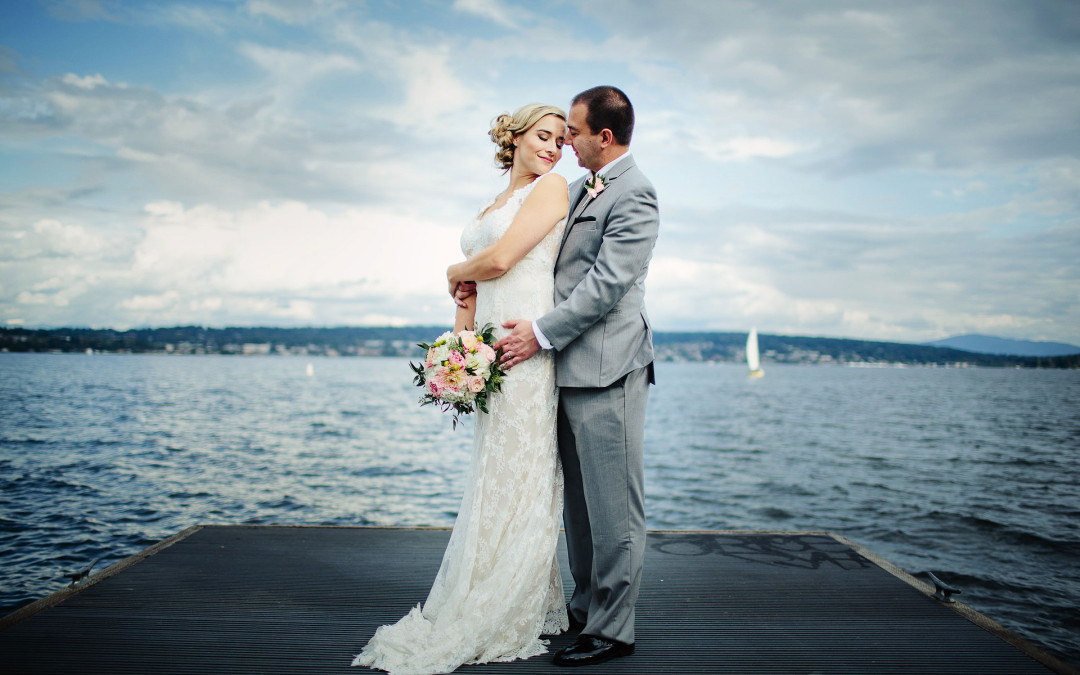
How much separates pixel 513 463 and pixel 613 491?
454 mm

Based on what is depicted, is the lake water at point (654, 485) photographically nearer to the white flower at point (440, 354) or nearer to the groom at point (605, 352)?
the groom at point (605, 352)

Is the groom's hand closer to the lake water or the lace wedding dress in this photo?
the lace wedding dress

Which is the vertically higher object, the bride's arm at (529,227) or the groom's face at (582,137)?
the groom's face at (582,137)

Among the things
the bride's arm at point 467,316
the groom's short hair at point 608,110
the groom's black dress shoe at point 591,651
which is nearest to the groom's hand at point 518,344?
the bride's arm at point 467,316

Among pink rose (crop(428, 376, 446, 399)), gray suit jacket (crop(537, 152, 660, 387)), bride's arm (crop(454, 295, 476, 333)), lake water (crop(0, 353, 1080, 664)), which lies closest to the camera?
gray suit jacket (crop(537, 152, 660, 387))

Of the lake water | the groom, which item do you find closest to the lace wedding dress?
the groom

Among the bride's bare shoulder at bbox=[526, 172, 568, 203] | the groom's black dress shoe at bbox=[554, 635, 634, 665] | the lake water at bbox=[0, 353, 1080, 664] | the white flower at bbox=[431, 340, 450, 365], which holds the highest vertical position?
the bride's bare shoulder at bbox=[526, 172, 568, 203]

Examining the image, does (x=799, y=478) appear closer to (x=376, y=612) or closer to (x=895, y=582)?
(x=895, y=582)

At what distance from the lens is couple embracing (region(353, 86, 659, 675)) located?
2.72 meters

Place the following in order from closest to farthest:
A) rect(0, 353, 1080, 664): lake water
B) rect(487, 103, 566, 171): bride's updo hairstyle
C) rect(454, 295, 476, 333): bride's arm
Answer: rect(487, 103, 566, 171): bride's updo hairstyle
rect(454, 295, 476, 333): bride's arm
rect(0, 353, 1080, 664): lake water

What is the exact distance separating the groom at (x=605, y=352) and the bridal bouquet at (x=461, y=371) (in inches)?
3.8

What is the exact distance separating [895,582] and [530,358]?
2765 millimetres

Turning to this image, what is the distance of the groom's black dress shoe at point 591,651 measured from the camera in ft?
8.84

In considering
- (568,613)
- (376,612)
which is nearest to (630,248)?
(568,613)
